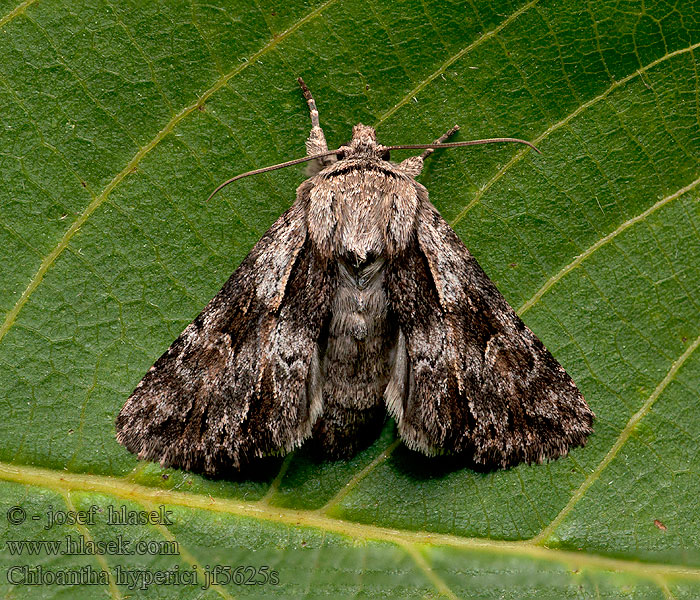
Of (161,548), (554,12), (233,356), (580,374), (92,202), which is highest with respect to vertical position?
(92,202)

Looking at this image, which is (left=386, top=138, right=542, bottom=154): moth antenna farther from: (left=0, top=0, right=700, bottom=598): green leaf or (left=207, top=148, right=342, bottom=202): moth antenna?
(left=207, top=148, right=342, bottom=202): moth antenna

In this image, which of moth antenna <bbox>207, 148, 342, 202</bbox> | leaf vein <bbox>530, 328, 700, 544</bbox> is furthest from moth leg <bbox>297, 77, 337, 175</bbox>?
leaf vein <bbox>530, 328, 700, 544</bbox>

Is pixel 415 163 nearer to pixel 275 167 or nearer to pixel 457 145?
pixel 457 145

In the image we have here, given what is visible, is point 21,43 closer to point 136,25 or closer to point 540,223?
point 136,25

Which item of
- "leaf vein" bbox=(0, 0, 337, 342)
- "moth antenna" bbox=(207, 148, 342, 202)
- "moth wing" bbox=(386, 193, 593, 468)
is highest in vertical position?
"leaf vein" bbox=(0, 0, 337, 342)

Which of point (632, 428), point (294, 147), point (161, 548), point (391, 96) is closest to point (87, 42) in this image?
point (294, 147)

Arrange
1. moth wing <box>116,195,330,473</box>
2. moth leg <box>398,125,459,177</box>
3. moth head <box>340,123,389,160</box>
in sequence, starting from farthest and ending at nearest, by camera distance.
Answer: moth leg <box>398,125,459,177</box> → moth head <box>340,123,389,160</box> → moth wing <box>116,195,330,473</box>

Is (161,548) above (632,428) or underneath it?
above
